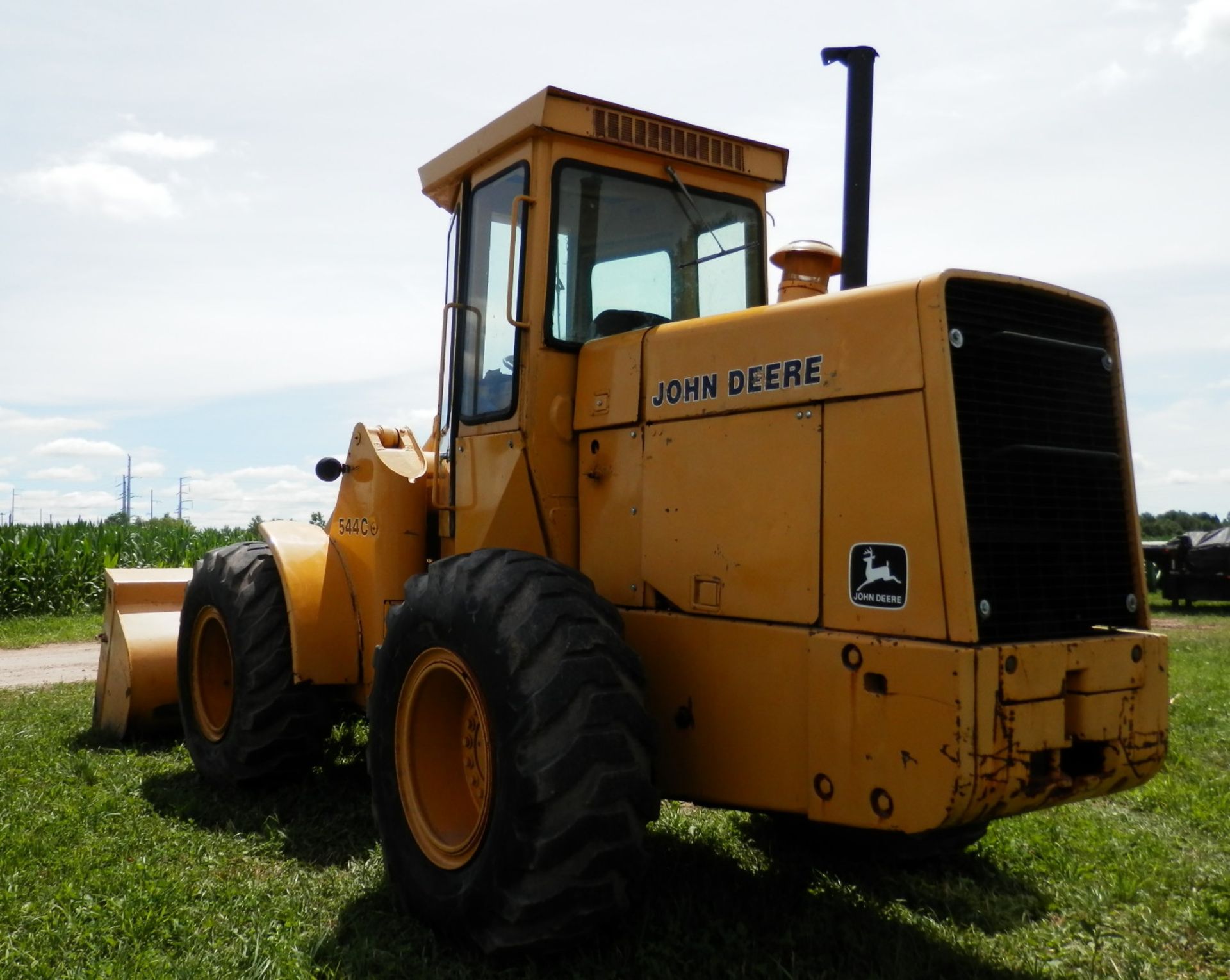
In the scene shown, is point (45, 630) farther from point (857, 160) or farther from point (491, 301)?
point (857, 160)

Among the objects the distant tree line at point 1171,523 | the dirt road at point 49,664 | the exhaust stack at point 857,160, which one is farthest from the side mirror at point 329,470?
the distant tree line at point 1171,523

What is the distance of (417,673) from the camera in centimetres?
416

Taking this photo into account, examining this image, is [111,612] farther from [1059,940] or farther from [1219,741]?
[1219,741]

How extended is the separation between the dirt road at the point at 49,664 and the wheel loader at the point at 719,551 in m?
7.20

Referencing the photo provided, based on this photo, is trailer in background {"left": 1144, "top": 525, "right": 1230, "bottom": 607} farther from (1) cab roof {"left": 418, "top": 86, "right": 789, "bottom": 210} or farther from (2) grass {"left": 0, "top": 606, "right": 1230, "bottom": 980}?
(1) cab roof {"left": 418, "top": 86, "right": 789, "bottom": 210}

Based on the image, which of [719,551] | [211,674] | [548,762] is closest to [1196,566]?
[211,674]

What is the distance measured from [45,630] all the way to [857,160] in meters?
12.9

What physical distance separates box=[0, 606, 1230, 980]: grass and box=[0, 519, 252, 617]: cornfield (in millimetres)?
11377

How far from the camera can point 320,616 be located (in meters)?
5.53

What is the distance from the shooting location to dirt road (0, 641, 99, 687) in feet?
35.5

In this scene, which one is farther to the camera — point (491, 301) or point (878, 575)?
point (491, 301)

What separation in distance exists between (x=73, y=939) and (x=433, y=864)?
1.22 m

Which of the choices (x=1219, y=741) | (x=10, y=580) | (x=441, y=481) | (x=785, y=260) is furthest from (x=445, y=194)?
(x=10, y=580)

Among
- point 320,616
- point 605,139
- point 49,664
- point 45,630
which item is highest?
point 605,139
